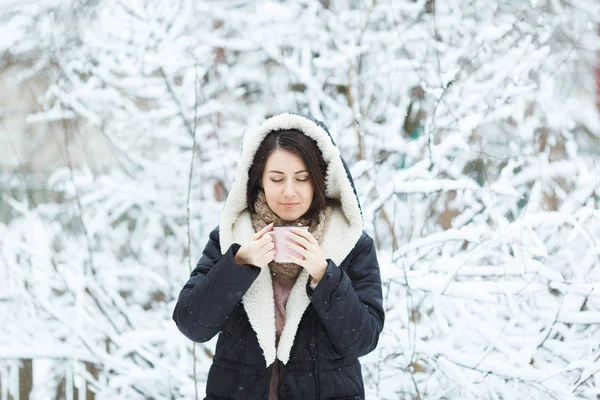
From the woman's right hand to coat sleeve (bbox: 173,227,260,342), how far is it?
23 mm

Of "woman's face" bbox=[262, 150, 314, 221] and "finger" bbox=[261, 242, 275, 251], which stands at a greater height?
"woman's face" bbox=[262, 150, 314, 221]

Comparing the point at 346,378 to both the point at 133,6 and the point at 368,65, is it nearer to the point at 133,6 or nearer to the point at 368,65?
the point at 368,65

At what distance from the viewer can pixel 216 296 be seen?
161cm

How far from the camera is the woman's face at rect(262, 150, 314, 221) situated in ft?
5.65

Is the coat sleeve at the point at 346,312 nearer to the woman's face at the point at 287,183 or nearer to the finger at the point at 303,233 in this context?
the finger at the point at 303,233

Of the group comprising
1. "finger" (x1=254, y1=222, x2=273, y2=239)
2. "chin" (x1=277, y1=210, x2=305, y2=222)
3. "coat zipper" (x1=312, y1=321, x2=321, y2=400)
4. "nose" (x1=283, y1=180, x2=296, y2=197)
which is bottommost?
"coat zipper" (x1=312, y1=321, x2=321, y2=400)

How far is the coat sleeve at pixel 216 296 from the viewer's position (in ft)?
5.26

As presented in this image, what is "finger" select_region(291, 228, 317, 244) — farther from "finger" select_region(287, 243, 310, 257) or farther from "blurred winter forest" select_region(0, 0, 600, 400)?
"blurred winter forest" select_region(0, 0, 600, 400)

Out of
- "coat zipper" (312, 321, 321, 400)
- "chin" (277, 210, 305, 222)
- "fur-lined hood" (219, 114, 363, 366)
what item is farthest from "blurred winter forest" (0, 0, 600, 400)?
"coat zipper" (312, 321, 321, 400)

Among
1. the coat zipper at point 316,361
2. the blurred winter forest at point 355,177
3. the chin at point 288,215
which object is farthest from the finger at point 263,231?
the blurred winter forest at point 355,177

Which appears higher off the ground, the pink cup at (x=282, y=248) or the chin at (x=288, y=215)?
the chin at (x=288, y=215)

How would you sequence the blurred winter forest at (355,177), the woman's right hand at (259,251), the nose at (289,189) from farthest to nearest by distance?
the blurred winter forest at (355,177)
the nose at (289,189)
the woman's right hand at (259,251)

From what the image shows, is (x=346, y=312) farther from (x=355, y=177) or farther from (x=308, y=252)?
(x=355, y=177)

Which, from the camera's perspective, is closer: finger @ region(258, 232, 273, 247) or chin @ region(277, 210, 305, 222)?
finger @ region(258, 232, 273, 247)
